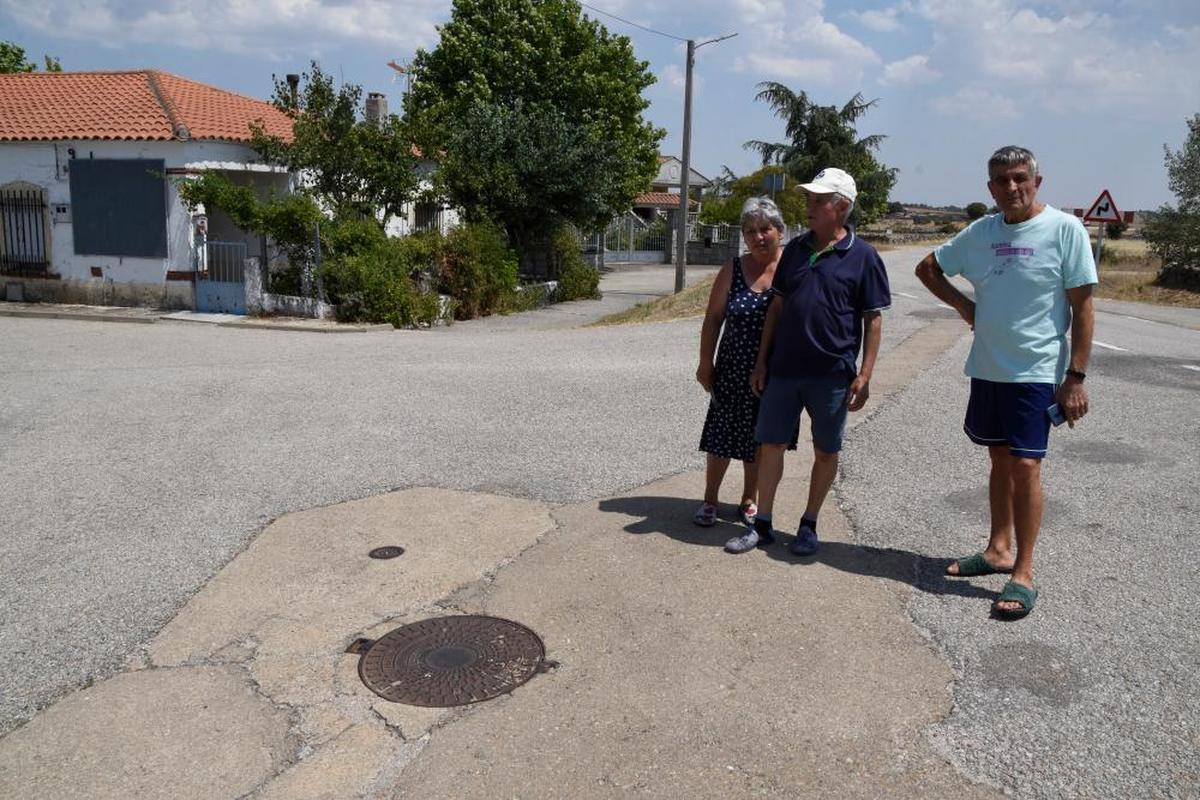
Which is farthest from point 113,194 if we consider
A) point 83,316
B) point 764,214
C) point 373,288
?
point 764,214

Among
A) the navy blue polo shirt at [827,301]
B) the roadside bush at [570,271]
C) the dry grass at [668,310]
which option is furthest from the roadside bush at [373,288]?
the navy blue polo shirt at [827,301]

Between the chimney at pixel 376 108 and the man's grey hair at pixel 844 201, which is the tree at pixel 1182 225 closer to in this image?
the chimney at pixel 376 108

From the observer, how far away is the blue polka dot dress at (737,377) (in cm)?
488

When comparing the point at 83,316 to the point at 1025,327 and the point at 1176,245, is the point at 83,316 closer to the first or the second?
the point at 1025,327

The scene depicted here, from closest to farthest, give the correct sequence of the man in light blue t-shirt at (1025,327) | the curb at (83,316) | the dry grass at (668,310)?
the man in light blue t-shirt at (1025,327) < the curb at (83,316) < the dry grass at (668,310)

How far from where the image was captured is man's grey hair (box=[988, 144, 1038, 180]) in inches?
159

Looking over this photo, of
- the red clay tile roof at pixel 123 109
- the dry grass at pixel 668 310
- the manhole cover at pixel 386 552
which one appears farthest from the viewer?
the dry grass at pixel 668 310

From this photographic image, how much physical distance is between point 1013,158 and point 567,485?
10.2 feet

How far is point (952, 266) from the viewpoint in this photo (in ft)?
14.6

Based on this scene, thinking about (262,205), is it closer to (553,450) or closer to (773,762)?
(553,450)

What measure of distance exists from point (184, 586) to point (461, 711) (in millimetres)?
1779

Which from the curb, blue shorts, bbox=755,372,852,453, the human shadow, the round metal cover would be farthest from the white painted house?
the round metal cover

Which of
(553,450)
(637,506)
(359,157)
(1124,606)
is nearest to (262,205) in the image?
(359,157)

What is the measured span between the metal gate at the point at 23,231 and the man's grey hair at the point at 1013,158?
1801 cm
